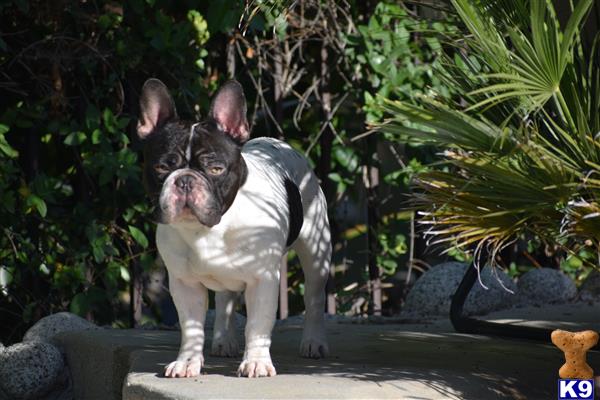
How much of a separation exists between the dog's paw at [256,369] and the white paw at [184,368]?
0.18m

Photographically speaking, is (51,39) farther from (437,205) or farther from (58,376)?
(437,205)

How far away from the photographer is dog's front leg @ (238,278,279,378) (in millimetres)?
3994

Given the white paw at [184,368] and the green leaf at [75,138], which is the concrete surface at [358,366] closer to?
Result: the white paw at [184,368]

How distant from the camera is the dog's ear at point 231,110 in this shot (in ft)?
13.4

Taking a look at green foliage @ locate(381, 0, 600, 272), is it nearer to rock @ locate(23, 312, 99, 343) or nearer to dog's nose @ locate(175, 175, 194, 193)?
dog's nose @ locate(175, 175, 194, 193)

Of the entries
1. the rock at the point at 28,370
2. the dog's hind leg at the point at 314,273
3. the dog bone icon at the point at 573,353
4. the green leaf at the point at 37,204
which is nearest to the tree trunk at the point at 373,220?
the green leaf at the point at 37,204

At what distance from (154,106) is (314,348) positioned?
1329mm

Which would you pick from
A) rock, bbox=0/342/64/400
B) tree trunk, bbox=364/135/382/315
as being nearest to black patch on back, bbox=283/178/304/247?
rock, bbox=0/342/64/400

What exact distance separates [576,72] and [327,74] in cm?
327

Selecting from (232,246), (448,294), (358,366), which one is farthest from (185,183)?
(448,294)

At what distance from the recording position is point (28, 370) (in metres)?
5.24

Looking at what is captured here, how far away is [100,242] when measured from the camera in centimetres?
623

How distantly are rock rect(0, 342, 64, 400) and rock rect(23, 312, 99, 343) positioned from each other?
0.30 meters

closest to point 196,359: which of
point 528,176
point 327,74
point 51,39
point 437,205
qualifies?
point 437,205
